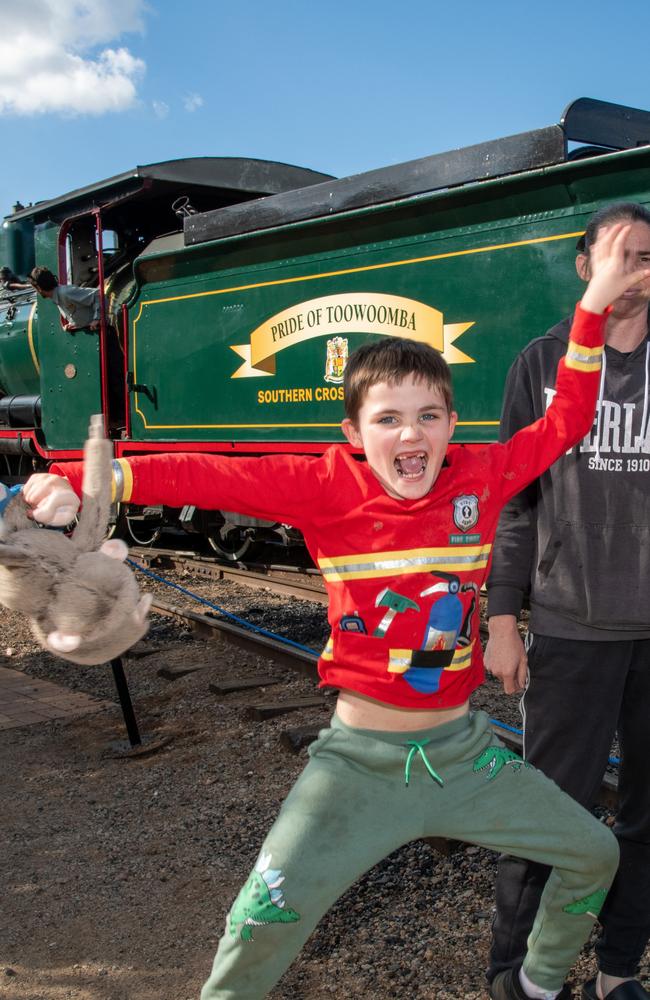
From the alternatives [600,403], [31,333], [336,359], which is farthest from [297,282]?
[600,403]

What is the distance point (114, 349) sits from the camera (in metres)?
8.18

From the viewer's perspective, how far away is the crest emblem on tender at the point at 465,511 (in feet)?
6.45

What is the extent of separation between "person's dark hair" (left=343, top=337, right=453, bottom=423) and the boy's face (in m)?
0.02

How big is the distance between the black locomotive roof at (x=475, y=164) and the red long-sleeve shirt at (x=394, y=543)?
11.1 feet

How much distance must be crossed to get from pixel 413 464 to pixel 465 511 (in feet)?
0.59

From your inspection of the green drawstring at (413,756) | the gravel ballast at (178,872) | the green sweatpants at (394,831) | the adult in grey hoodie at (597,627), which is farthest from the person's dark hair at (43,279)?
the green drawstring at (413,756)

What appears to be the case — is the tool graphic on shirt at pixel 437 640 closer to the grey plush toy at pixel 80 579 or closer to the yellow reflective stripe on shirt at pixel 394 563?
the yellow reflective stripe on shirt at pixel 394 563

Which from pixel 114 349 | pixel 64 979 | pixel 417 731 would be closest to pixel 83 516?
pixel 417 731

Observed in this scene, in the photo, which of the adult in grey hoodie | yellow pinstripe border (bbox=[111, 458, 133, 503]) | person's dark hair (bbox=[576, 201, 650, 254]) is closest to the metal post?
the adult in grey hoodie

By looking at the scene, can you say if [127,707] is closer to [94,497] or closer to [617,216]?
[94,497]

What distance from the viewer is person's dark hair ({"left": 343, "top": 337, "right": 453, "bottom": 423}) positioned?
6.28 ft

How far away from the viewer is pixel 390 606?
1.89 meters

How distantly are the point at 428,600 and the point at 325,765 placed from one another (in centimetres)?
38

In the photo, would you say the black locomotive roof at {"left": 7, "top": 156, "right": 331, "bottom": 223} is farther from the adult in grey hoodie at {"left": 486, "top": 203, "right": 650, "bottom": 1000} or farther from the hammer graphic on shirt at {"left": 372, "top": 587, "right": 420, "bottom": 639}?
the hammer graphic on shirt at {"left": 372, "top": 587, "right": 420, "bottom": 639}
